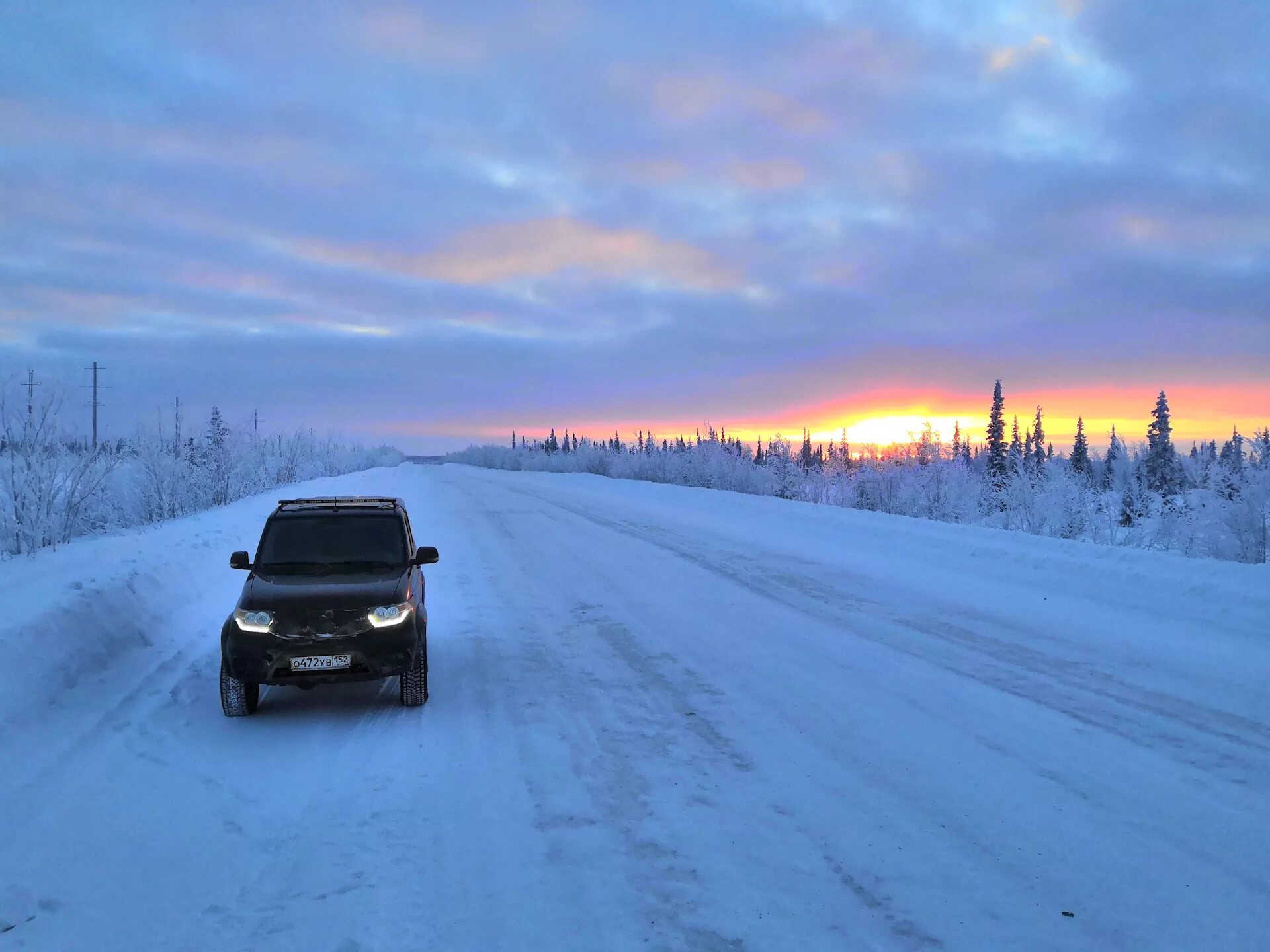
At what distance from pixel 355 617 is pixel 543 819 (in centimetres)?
279

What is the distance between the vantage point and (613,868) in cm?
386

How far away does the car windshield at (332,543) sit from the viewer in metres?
7.12

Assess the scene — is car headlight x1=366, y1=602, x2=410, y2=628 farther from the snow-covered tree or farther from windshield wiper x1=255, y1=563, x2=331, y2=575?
the snow-covered tree

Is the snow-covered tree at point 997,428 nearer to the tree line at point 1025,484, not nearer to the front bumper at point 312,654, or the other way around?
the tree line at point 1025,484

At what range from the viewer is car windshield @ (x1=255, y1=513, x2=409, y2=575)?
712cm

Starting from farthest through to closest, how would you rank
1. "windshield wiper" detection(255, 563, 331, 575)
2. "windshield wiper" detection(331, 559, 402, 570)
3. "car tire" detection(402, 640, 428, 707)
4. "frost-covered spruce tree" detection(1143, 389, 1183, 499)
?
"frost-covered spruce tree" detection(1143, 389, 1183, 499) < "windshield wiper" detection(331, 559, 402, 570) < "windshield wiper" detection(255, 563, 331, 575) < "car tire" detection(402, 640, 428, 707)

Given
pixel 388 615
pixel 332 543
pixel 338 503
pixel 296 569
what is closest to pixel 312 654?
pixel 388 615

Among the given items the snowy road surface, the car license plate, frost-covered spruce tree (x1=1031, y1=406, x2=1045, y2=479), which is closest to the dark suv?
the car license plate

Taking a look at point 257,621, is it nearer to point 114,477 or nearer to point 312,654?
point 312,654

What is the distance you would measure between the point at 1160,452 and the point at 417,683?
61.8 meters

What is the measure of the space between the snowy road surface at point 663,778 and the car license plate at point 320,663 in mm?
509

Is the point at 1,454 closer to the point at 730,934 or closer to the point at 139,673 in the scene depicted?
Answer: the point at 139,673

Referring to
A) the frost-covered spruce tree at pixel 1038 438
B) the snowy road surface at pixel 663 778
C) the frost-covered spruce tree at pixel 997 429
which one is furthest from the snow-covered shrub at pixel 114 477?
the frost-covered spruce tree at pixel 1038 438

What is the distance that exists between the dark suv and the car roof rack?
26.6 inches
